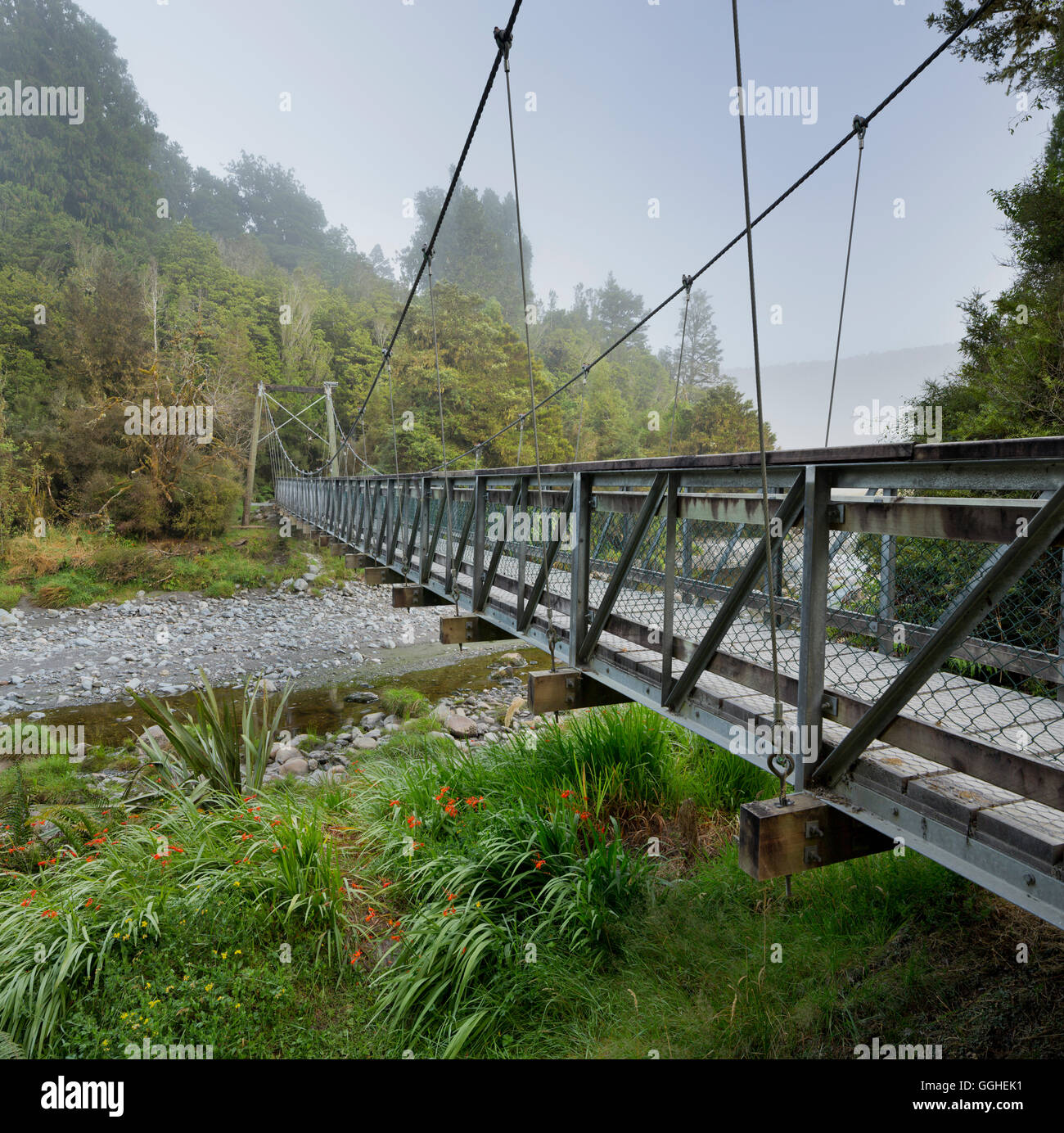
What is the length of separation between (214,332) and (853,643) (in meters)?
18.8

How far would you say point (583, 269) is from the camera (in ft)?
132

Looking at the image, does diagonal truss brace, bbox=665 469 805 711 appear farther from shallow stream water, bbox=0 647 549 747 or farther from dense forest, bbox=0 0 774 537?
Result: dense forest, bbox=0 0 774 537

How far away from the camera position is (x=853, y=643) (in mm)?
2395

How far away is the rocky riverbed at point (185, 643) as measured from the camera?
756cm

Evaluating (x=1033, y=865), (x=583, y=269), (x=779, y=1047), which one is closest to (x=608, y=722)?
(x=779, y=1047)

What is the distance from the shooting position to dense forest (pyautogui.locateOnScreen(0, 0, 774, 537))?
11.9m

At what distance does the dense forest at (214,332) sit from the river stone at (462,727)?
6825 millimetres

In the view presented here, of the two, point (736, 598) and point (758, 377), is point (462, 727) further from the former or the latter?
point (758, 377)

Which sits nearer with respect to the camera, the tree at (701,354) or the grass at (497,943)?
the grass at (497,943)

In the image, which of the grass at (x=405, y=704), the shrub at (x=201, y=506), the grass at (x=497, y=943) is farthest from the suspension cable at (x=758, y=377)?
the shrub at (x=201, y=506)

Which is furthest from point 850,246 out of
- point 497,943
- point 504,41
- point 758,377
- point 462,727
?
point 462,727

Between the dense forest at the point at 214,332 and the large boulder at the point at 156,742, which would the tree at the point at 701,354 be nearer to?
the dense forest at the point at 214,332

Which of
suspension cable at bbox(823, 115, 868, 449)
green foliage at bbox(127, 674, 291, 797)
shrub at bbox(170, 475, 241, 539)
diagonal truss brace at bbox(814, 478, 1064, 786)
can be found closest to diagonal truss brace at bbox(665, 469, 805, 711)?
diagonal truss brace at bbox(814, 478, 1064, 786)

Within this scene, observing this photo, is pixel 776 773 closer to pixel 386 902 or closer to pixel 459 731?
pixel 386 902
